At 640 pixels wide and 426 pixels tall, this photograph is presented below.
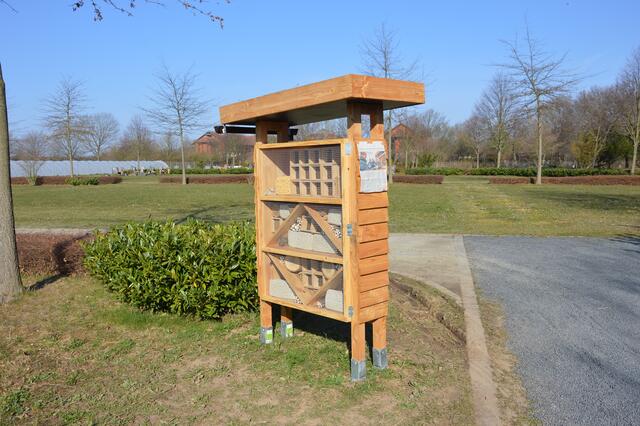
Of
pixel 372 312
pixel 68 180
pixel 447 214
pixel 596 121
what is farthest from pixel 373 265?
pixel 596 121

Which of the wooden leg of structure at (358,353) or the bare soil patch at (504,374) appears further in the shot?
the wooden leg of structure at (358,353)

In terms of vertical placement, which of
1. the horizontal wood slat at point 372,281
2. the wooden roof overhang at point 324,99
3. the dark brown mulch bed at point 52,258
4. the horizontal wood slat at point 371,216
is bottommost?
the dark brown mulch bed at point 52,258

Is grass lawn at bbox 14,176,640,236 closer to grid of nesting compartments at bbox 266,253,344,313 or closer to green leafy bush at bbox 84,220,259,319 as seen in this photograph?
green leafy bush at bbox 84,220,259,319

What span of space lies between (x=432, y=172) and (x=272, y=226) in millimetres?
41886

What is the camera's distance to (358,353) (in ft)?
11.6

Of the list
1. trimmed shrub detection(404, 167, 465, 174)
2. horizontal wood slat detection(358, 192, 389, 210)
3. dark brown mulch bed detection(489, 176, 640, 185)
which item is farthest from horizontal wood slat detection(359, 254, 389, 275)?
trimmed shrub detection(404, 167, 465, 174)

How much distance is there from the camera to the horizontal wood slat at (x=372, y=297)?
3.47 m

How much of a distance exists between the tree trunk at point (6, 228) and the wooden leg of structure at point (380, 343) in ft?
13.4

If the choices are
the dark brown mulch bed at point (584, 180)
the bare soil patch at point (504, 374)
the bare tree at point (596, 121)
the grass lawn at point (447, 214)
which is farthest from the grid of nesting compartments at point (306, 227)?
the bare tree at point (596, 121)

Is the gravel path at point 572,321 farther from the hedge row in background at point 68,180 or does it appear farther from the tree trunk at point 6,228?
the hedge row in background at point 68,180

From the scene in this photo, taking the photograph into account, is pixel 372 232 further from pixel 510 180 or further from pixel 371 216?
pixel 510 180

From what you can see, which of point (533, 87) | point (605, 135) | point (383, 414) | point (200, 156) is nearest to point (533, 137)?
point (605, 135)

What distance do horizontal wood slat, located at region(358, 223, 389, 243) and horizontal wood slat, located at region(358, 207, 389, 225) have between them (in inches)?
1.1

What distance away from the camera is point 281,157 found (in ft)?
13.1
